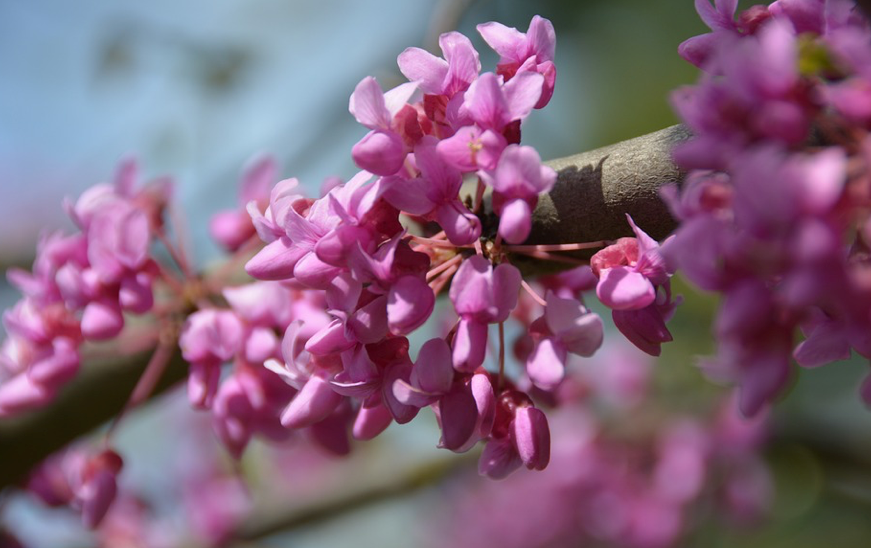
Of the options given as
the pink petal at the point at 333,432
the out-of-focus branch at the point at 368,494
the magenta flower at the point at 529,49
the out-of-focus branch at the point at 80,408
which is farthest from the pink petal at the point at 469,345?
the out-of-focus branch at the point at 368,494

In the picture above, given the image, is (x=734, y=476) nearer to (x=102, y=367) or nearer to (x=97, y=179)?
(x=102, y=367)

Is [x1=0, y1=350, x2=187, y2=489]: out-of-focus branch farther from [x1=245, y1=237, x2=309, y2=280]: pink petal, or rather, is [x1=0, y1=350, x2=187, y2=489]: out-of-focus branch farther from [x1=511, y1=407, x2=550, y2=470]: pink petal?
[x1=511, y1=407, x2=550, y2=470]: pink petal

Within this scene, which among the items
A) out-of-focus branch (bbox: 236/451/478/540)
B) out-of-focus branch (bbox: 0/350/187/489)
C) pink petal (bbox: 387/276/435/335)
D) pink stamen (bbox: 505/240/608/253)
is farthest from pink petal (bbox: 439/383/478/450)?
out-of-focus branch (bbox: 236/451/478/540)

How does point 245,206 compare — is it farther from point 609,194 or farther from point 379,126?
point 609,194

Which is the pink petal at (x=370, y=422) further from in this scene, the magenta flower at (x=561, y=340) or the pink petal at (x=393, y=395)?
the magenta flower at (x=561, y=340)

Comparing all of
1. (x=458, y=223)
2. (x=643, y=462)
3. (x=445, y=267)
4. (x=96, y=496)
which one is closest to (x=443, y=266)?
(x=445, y=267)
